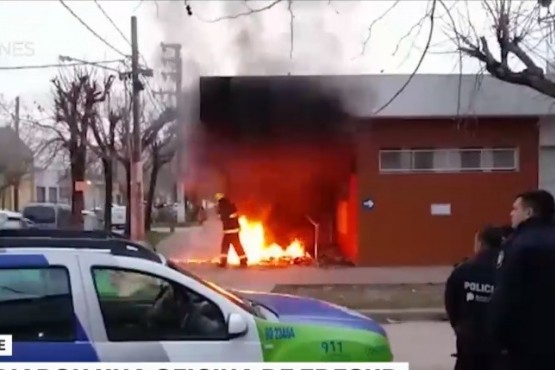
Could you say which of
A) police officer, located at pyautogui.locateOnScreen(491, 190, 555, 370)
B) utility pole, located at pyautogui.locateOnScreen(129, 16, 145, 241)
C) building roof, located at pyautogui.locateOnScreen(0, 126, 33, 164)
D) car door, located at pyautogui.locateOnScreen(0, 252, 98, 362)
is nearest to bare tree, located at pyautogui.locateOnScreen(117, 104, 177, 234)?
utility pole, located at pyautogui.locateOnScreen(129, 16, 145, 241)

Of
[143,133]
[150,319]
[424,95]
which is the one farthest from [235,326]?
[143,133]

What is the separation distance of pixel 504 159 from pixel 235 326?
49.2 ft

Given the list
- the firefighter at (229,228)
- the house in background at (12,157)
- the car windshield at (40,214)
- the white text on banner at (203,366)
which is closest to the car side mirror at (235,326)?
the white text on banner at (203,366)

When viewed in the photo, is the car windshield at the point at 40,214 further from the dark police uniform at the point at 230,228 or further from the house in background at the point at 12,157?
the dark police uniform at the point at 230,228

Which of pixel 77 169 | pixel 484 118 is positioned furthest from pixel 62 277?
pixel 77 169

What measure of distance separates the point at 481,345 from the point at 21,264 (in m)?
2.69

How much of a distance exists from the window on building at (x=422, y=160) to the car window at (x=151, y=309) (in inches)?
563

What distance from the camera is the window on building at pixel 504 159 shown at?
747 inches

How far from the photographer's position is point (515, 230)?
4586 mm

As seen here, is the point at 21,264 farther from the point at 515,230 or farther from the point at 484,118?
the point at 484,118

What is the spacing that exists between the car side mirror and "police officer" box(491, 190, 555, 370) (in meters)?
1.34

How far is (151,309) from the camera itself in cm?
501

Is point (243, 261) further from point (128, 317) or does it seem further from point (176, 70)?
point (128, 317)

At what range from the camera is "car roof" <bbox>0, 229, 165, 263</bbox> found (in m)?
5.05
